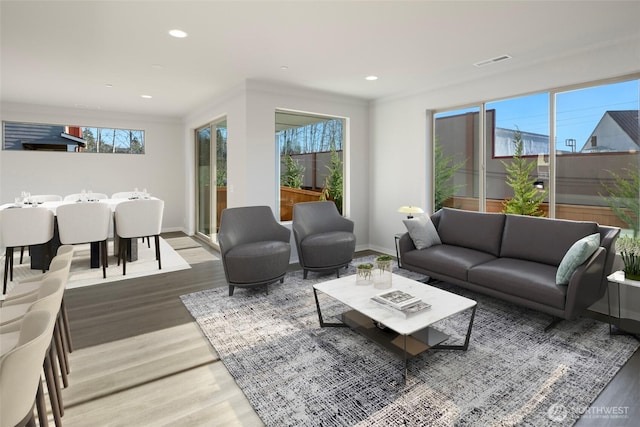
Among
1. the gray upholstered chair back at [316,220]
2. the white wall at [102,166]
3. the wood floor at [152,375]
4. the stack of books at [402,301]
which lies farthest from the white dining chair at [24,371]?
the white wall at [102,166]

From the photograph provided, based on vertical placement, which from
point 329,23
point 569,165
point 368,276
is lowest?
point 368,276

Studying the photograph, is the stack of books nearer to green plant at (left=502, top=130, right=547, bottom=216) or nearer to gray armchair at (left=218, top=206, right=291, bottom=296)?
gray armchair at (left=218, top=206, right=291, bottom=296)

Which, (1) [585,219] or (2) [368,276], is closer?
(2) [368,276]

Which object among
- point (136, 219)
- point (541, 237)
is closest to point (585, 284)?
point (541, 237)

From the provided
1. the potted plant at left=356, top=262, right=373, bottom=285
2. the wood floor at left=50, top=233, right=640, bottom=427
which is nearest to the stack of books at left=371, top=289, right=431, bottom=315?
the potted plant at left=356, top=262, right=373, bottom=285

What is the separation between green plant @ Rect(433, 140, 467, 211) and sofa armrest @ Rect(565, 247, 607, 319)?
7.52 feet

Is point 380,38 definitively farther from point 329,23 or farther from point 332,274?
point 332,274

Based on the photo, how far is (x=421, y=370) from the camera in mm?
2361

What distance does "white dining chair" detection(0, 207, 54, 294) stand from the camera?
4020 millimetres

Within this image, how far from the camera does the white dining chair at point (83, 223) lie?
14.0 ft

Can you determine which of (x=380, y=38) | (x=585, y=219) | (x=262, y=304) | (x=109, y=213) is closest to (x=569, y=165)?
(x=585, y=219)

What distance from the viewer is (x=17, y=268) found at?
4879mm

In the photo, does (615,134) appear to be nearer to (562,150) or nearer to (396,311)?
(562,150)

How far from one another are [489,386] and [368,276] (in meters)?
1.19
